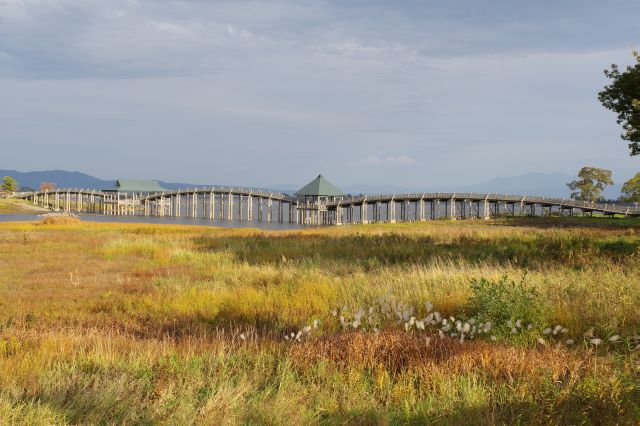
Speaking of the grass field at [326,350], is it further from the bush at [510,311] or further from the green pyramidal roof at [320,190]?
the green pyramidal roof at [320,190]

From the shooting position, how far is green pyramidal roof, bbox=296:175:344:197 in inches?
4084

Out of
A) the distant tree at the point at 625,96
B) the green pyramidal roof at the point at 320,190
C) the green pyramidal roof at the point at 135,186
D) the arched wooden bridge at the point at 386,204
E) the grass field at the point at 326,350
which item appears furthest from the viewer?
the green pyramidal roof at the point at 135,186

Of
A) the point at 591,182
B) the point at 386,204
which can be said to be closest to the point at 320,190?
the point at 386,204

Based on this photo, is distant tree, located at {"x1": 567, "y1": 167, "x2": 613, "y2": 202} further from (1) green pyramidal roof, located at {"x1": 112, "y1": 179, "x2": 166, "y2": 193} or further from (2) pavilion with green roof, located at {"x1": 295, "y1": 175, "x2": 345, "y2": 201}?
(1) green pyramidal roof, located at {"x1": 112, "y1": 179, "x2": 166, "y2": 193}

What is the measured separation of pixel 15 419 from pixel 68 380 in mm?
1064

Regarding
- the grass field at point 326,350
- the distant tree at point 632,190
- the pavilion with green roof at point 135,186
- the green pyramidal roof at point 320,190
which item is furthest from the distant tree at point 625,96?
the pavilion with green roof at point 135,186

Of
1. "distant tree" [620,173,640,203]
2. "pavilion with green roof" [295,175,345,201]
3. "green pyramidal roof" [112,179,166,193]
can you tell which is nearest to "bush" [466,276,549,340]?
"distant tree" [620,173,640,203]

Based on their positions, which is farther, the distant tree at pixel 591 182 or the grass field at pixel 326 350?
the distant tree at pixel 591 182

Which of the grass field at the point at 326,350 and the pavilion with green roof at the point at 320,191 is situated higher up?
the pavilion with green roof at the point at 320,191

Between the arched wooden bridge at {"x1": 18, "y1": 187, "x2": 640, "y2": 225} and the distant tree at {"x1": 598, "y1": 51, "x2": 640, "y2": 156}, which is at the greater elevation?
the distant tree at {"x1": 598, "y1": 51, "x2": 640, "y2": 156}

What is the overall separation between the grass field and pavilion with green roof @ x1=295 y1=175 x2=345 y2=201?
88.8 meters

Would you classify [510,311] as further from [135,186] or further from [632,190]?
[135,186]

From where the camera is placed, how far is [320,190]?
105 metres

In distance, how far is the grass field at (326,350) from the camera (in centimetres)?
484
